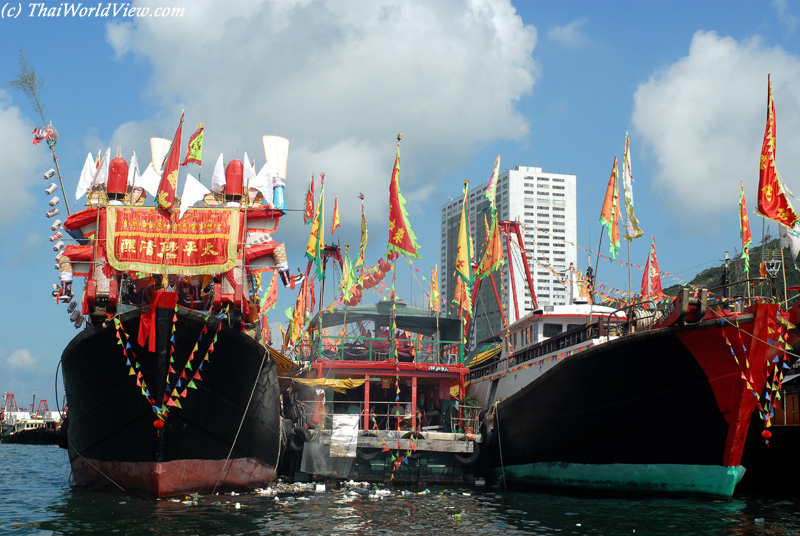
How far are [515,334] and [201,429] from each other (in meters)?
14.7

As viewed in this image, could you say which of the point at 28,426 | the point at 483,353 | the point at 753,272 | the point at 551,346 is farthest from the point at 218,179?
the point at 28,426

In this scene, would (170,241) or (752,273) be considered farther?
(752,273)

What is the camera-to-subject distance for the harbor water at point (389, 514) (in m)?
16.3

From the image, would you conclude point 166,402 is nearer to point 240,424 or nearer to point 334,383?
point 240,424

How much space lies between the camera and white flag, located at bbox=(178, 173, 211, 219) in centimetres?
2145

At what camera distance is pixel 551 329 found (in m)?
29.6

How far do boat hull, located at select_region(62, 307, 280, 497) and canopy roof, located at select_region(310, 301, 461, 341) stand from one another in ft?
43.9

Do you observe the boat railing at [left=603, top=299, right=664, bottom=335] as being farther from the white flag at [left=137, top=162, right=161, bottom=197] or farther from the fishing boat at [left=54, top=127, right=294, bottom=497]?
the white flag at [left=137, top=162, right=161, bottom=197]

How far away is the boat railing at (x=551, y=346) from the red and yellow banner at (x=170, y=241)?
34.7 feet

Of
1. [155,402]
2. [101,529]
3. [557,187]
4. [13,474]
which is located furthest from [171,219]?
[557,187]

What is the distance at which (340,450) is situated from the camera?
85.0 ft

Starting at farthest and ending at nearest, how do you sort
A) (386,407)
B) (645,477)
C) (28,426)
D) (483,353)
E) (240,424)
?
(28,426)
(483,353)
(386,407)
(240,424)
(645,477)

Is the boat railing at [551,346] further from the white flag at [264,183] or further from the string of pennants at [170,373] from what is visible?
the string of pennants at [170,373]

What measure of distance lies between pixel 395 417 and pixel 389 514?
39.4ft
